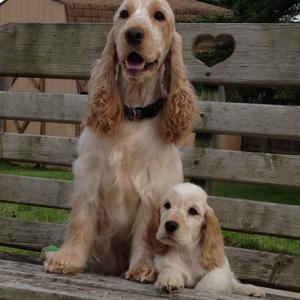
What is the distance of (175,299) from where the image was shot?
2.25 meters

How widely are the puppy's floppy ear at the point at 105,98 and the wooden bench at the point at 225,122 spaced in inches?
28.2

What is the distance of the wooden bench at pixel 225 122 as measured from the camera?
3324 mm

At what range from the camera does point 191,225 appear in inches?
102

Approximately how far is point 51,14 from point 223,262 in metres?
12.7

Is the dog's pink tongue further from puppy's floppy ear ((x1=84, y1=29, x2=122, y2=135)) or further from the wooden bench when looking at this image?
the wooden bench

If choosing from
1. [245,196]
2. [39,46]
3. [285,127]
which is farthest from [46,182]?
[245,196]

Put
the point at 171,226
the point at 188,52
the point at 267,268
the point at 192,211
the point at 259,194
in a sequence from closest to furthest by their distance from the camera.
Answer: the point at 171,226 < the point at 192,211 < the point at 267,268 < the point at 188,52 < the point at 259,194

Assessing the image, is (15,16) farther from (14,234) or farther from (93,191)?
(93,191)

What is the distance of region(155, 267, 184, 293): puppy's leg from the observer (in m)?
2.37

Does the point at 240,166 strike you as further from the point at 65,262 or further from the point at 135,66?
the point at 65,262

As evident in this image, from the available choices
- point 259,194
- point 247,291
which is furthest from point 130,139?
point 259,194

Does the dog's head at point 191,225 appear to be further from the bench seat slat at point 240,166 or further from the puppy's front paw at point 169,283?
the bench seat slat at point 240,166

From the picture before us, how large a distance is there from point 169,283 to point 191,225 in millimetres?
305

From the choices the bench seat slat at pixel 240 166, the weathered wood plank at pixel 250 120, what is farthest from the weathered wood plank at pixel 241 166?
the weathered wood plank at pixel 250 120
